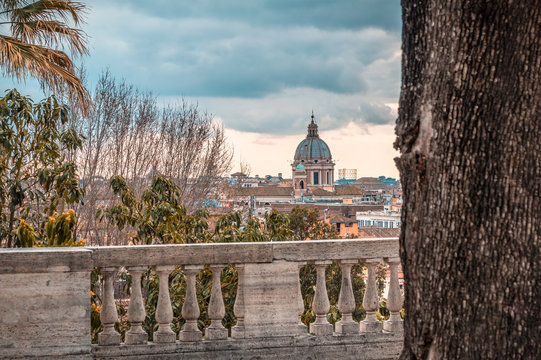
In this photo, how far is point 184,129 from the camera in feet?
76.1

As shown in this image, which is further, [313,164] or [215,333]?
[313,164]

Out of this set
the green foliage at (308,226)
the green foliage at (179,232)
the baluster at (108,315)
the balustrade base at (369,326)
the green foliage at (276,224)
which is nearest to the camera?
the baluster at (108,315)

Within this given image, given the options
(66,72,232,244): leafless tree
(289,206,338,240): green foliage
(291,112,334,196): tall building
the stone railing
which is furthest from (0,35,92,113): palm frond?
(291,112,334,196): tall building

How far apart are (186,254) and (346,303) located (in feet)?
3.49

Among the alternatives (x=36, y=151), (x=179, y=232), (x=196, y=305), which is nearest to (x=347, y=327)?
(x=196, y=305)

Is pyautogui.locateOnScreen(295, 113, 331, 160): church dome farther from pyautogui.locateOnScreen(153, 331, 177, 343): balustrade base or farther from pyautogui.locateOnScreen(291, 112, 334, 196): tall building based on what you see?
pyautogui.locateOnScreen(153, 331, 177, 343): balustrade base

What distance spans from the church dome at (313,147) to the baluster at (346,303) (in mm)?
149731

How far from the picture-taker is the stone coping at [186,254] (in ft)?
11.7

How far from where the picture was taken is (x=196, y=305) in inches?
151

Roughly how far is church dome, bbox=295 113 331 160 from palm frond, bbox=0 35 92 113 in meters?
146

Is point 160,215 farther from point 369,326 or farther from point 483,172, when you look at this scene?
point 483,172

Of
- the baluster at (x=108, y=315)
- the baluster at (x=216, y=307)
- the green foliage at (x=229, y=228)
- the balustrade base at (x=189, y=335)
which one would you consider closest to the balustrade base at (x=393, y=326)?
the baluster at (x=216, y=307)

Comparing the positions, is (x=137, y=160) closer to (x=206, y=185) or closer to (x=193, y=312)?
(x=206, y=185)

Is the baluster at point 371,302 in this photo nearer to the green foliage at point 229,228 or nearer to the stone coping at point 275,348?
the stone coping at point 275,348
